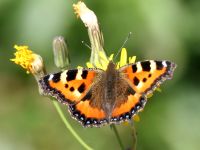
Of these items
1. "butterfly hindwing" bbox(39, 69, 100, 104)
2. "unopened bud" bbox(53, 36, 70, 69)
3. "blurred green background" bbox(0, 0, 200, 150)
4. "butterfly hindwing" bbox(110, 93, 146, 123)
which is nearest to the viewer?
"butterfly hindwing" bbox(110, 93, 146, 123)

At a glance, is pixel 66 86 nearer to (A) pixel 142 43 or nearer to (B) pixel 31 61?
(B) pixel 31 61

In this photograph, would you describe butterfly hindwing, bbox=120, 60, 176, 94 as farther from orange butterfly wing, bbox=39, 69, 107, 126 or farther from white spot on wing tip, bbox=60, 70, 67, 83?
white spot on wing tip, bbox=60, 70, 67, 83

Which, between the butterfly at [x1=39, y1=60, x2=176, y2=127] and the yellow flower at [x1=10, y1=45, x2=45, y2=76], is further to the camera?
the yellow flower at [x1=10, y1=45, x2=45, y2=76]

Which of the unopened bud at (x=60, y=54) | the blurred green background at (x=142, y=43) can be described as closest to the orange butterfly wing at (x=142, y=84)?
the unopened bud at (x=60, y=54)

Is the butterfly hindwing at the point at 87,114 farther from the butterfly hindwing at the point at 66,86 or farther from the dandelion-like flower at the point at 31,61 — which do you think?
the dandelion-like flower at the point at 31,61

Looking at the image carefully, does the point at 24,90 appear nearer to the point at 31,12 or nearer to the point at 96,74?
the point at 31,12

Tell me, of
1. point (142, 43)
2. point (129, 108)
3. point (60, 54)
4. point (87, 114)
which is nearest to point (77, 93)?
point (87, 114)

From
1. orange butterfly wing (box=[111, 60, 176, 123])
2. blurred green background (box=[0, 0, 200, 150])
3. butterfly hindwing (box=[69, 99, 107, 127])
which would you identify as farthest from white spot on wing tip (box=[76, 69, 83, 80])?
blurred green background (box=[0, 0, 200, 150])
